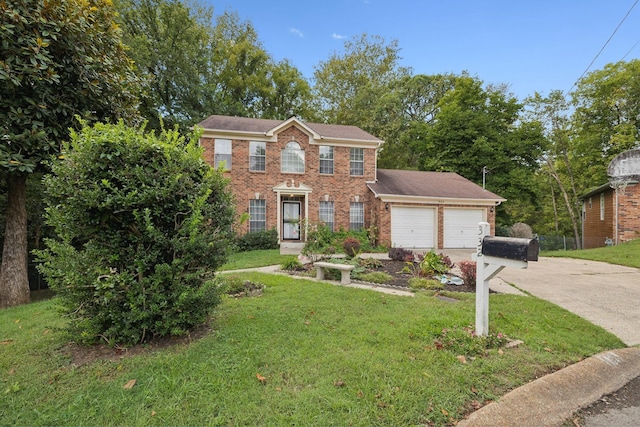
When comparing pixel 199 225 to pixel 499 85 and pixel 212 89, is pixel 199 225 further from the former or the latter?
pixel 499 85

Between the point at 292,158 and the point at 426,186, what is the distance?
739 cm

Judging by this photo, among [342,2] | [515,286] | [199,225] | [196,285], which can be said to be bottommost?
[515,286]

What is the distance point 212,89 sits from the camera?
21.6 metres

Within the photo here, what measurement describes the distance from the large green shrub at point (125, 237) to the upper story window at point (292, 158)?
11691 millimetres

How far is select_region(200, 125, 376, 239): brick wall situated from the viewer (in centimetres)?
1448

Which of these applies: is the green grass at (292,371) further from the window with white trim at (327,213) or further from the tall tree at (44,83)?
the window with white trim at (327,213)

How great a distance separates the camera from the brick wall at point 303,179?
47.5 ft

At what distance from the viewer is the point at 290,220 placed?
15.6 meters

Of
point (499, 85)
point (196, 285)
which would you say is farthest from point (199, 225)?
point (499, 85)

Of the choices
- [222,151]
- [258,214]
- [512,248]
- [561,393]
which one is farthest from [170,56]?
[561,393]

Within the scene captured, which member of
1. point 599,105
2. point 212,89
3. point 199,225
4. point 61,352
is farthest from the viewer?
point 599,105

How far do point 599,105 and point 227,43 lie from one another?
29.4 m

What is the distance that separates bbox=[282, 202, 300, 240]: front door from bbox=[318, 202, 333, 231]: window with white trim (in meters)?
1.26

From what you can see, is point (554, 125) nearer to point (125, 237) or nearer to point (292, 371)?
point (292, 371)
